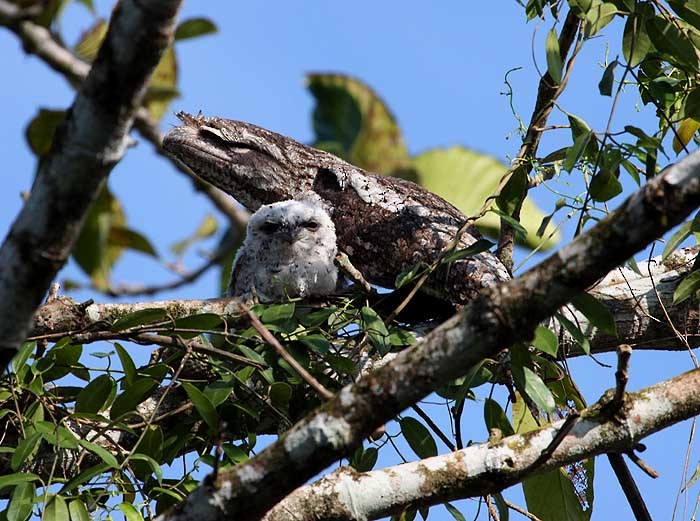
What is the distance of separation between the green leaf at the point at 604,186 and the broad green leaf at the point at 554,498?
1.00 m

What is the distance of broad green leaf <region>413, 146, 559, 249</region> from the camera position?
14.2 feet

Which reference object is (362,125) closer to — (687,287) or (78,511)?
(687,287)

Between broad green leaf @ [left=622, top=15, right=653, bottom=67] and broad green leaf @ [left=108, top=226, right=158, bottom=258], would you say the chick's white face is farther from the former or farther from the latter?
broad green leaf @ [left=622, top=15, right=653, bottom=67]

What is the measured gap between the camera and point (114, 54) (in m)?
1.97

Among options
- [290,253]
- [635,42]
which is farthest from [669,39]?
[290,253]

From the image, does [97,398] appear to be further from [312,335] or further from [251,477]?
[251,477]

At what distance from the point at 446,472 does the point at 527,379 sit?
0.44 m

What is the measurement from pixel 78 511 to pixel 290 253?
211 cm

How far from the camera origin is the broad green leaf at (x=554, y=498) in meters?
3.56

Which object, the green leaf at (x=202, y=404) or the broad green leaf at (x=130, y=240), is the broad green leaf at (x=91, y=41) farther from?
the green leaf at (x=202, y=404)

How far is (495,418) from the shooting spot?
3.60 meters

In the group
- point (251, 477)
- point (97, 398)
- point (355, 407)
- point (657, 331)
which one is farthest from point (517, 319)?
point (657, 331)

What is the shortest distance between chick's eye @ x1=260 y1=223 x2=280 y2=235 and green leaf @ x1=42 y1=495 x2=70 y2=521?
211 cm

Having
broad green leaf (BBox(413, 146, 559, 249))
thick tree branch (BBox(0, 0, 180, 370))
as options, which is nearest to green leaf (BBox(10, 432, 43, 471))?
thick tree branch (BBox(0, 0, 180, 370))
